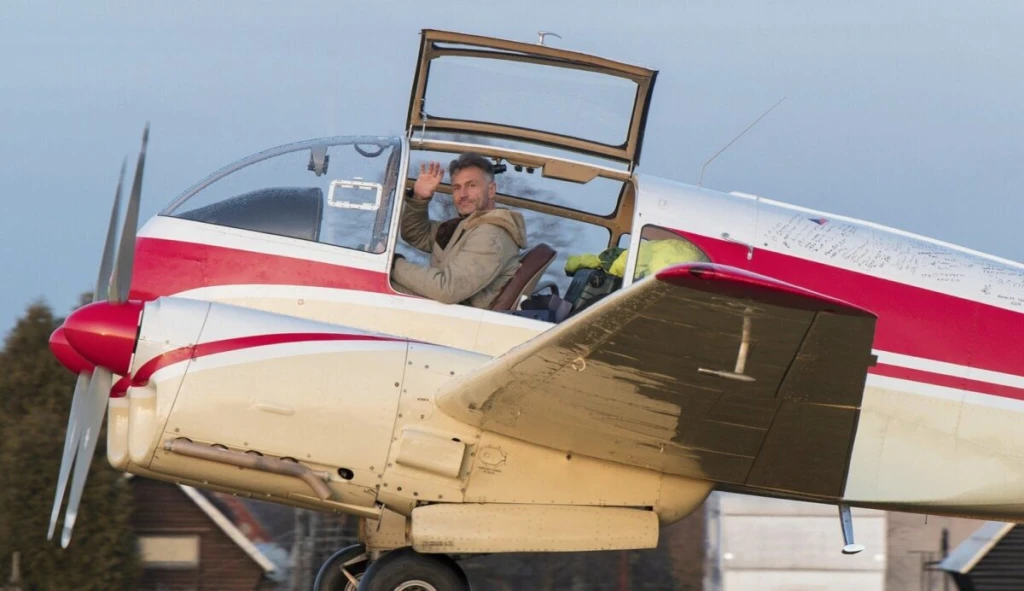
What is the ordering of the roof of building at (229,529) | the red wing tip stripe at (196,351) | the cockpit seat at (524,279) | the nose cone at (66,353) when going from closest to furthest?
the red wing tip stripe at (196,351) → the nose cone at (66,353) → the cockpit seat at (524,279) → the roof of building at (229,529)

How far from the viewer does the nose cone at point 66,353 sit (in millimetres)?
6793

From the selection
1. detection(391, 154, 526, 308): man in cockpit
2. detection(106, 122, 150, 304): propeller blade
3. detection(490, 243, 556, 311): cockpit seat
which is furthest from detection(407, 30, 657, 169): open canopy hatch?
detection(106, 122, 150, 304): propeller blade

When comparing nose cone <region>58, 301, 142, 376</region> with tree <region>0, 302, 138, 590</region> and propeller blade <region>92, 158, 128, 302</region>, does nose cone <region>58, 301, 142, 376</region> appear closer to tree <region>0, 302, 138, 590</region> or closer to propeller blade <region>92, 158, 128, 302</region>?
propeller blade <region>92, 158, 128, 302</region>

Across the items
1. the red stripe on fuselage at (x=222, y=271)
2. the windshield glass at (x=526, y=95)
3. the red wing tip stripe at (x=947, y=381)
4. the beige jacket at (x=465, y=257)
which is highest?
the windshield glass at (x=526, y=95)

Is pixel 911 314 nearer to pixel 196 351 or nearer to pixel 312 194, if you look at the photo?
pixel 312 194

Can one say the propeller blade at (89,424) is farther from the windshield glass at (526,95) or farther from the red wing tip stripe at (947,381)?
the red wing tip stripe at (947,381)

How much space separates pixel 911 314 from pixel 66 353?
4.62 metres

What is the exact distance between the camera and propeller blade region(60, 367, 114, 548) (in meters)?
6.62

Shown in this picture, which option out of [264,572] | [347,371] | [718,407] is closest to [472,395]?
[347,371]

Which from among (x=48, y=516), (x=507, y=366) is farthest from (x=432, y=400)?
(x=48, y=516)

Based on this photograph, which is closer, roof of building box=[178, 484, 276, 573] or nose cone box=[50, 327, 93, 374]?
nose cone box=[50, 327, 93, 374]

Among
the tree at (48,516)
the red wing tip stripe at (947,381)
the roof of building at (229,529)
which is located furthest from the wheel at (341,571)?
the roof of building at (229,529)

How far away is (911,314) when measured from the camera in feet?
23.4

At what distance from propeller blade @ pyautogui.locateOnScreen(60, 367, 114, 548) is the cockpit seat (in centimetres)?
213
